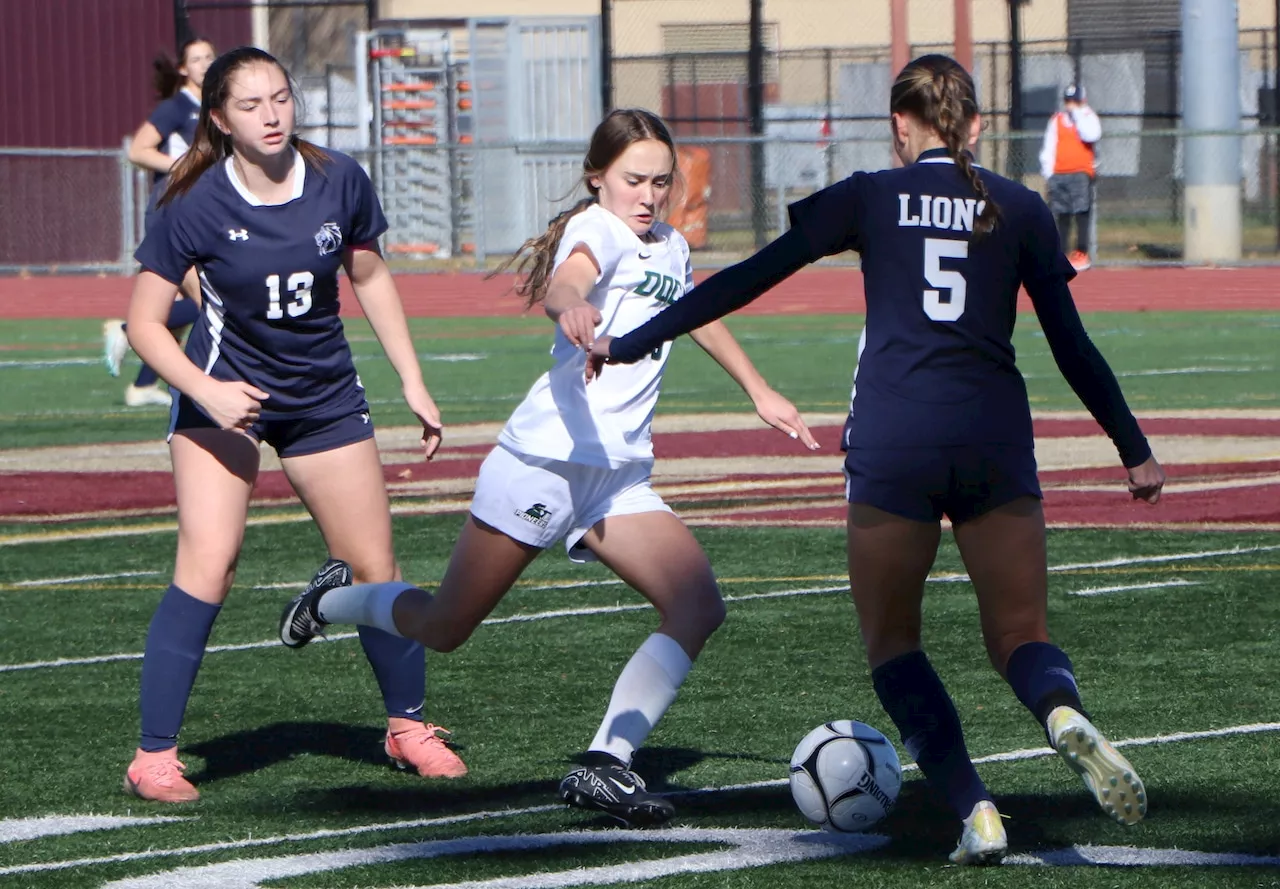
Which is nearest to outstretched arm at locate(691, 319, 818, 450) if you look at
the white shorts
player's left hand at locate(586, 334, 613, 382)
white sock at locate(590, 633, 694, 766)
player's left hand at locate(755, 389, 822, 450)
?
player's left hand at locate(755, 389, 822, 450)

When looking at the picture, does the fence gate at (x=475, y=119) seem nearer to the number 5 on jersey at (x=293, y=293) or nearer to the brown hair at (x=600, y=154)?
the number 5 on jersey at (x=293, y=293)

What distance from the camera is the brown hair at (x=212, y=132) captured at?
5.96 m

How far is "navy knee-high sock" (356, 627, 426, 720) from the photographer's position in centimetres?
627

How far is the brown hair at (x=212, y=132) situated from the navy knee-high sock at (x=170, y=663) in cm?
107

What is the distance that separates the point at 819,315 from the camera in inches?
1020

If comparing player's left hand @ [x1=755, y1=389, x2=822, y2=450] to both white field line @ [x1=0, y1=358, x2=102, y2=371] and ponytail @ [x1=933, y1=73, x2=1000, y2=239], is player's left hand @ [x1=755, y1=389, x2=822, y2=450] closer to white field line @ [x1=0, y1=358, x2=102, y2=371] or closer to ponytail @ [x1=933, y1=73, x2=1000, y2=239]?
ponytail @ [x1=933, y1=73, x2=1000, y2=239]

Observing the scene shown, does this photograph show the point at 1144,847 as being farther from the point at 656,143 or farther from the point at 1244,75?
the point at 1244,75

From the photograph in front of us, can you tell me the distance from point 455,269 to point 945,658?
1037 inches

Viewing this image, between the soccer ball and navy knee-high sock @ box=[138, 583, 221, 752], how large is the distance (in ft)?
5.49

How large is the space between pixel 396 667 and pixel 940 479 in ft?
6.64

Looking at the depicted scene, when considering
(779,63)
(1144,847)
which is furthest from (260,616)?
(779,63)

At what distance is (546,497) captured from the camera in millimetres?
5559

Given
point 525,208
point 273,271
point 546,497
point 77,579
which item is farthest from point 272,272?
point 525,208

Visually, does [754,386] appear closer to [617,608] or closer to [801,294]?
[617,608]
